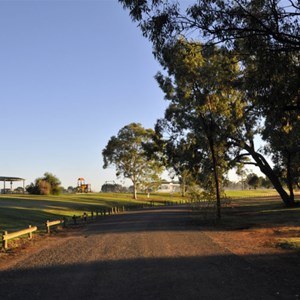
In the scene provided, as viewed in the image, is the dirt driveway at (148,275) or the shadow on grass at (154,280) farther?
the dirt driveway at (148,275)

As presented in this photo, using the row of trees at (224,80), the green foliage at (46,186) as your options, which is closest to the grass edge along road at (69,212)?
the row of trees at (224,80)

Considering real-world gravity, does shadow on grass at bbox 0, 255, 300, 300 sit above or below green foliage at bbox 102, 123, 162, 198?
below

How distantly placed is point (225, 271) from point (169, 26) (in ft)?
24.1

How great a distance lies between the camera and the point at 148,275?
9.66 meters

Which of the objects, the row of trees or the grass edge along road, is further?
the grass edge along road

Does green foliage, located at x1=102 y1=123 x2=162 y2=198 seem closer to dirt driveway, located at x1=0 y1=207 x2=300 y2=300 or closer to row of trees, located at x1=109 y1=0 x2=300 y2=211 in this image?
row of trees, located at x1=109 y1=0 x2=300 y2=211

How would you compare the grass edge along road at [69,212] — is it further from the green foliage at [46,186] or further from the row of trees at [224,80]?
the green foliage at [46,186]

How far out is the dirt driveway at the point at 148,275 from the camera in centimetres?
795

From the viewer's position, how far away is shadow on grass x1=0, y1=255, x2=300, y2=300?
7824 millimetres

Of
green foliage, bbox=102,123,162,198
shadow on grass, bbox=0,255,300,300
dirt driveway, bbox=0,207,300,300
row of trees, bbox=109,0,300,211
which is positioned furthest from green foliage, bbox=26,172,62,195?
shadow on grass, bbox=0,255,300,300

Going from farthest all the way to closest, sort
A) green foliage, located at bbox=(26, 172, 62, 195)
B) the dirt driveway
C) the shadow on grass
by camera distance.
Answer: green foliage, located at bbox=(26, 172, 62, 195) < the dirt driveway < the shadow on grass

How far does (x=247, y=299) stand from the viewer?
23.7 ft

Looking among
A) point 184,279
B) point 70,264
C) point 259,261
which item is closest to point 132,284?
point 184,279

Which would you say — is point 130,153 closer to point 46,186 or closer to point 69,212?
point 46,186
